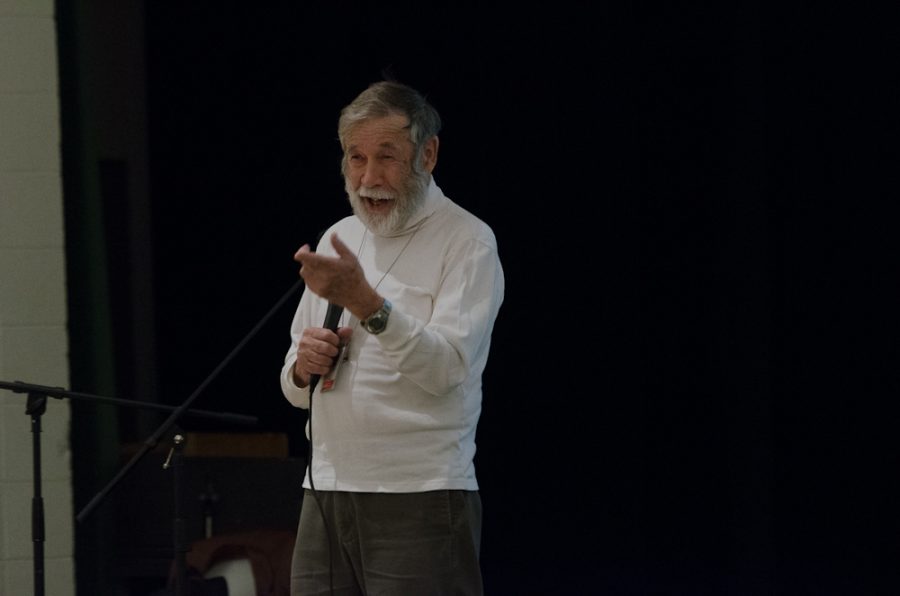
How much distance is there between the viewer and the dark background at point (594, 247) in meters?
4.27

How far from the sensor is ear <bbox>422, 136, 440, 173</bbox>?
2559mm

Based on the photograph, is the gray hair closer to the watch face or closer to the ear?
the ear

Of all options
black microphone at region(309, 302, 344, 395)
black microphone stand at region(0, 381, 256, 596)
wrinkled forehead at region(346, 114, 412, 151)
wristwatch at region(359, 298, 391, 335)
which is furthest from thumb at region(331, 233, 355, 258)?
black microphone stand at region(0, 381, 256, 596)

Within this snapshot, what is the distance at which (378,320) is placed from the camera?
2262 mm

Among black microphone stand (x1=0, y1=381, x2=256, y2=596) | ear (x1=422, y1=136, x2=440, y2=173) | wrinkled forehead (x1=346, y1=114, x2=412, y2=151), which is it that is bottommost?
black microphone stand (x1=0, y1=381, x2=256, y2=596)

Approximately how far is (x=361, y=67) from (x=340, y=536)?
2.26 metres

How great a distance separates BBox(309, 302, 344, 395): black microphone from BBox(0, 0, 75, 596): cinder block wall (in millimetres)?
1731

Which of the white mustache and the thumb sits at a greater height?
the white mustache

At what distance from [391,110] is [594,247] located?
208 centimetres

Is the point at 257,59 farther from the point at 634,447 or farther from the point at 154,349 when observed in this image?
the point at 634,447

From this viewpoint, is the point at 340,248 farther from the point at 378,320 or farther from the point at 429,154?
the point at 429,154

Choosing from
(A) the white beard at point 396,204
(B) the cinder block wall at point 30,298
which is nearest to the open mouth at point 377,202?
(A) the white beard at point 396,204

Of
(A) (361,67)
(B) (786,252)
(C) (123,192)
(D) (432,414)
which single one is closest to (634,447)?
(B) (786,252)

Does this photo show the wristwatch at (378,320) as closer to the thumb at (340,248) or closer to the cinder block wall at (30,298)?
the thumb at (340,248)
